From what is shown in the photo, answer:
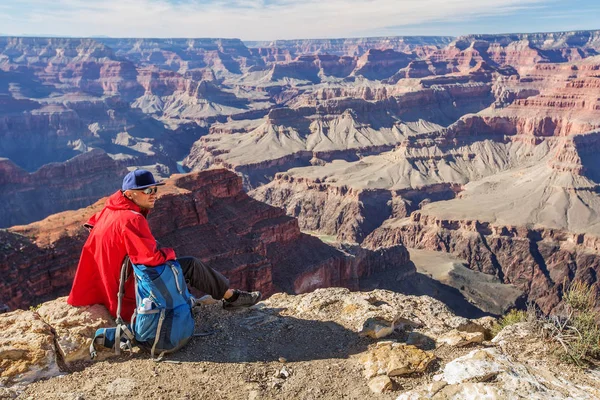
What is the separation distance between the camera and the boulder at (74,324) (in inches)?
416

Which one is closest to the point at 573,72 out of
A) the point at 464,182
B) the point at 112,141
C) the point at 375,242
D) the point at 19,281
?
the point at 464,182

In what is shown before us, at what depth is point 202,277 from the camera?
12.2 meters

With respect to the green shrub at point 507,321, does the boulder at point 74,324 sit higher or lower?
higher

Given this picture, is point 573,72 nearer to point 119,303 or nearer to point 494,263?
point 494,263

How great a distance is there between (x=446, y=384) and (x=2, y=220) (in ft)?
326

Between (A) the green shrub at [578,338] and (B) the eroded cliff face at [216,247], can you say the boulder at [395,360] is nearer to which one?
(A) the green shrub at [578,338]

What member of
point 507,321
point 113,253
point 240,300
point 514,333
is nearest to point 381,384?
point 514,333

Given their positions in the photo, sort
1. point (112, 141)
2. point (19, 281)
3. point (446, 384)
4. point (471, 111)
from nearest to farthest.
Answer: point (446, 384), point (19, 281), point (112, 141), point (471, 111)

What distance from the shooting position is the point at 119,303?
11.1 metres

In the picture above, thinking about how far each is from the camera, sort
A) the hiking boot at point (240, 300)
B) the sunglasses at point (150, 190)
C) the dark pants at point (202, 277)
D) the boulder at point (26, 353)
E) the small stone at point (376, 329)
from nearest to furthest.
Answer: the boulder at point (26, 353) < the sunglasses at point (150, 190) < the dark pants at point (202, 277) < the small stone at point (376, 329) < the hiking boot at point (240, 300)

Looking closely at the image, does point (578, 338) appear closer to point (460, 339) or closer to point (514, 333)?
point (514, 333)

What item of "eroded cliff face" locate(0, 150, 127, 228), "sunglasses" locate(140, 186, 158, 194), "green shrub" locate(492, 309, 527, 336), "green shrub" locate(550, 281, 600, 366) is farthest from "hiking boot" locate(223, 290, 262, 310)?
"eroded cliff face" locate(0, 150, 127, 228)

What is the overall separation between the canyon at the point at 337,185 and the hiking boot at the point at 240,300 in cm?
2304

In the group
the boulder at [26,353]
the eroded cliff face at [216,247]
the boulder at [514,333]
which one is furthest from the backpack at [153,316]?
the eroded cliff face at [216,247]
